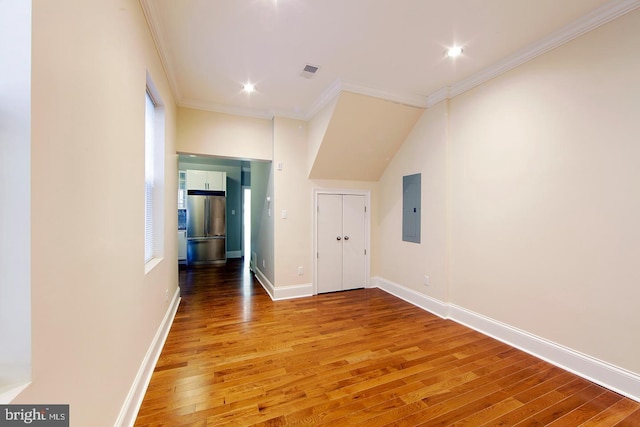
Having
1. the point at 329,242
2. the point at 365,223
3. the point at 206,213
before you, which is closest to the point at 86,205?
the point at 329,242

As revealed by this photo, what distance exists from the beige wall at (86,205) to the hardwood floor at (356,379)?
1.85ft

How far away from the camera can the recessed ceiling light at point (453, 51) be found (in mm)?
2545

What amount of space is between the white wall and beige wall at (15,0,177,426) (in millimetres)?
24

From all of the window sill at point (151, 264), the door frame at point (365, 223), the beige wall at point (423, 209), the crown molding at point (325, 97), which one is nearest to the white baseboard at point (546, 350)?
the beige wall at point (423, 209)

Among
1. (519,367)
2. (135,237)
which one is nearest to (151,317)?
(135,237)

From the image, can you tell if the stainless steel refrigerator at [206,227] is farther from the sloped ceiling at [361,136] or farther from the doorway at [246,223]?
the sloped ceiling at [361,136]

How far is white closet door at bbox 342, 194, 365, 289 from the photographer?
4.52 meters

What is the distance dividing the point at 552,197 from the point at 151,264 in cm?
371

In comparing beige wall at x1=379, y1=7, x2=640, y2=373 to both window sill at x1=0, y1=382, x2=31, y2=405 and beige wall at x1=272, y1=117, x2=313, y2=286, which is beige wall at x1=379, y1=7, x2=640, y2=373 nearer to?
beige wall at x1=272, y1=117, x2=313, y2=286

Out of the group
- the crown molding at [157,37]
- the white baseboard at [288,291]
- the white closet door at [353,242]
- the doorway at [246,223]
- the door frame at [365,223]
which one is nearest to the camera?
the crown molding at [157,37]

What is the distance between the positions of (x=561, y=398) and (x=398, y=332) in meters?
1.37

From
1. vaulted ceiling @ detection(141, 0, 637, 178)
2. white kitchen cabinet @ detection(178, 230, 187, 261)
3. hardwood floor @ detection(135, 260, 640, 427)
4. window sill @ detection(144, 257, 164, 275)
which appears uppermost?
vaulted ceiling @ detection(141, 0, 637, 178)

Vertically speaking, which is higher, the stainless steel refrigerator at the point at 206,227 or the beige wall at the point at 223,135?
the beige wall at the point at 223,135

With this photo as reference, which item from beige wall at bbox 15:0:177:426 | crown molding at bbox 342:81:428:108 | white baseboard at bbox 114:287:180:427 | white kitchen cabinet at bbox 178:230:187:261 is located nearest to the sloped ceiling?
crown molding at bbox 342:81:428:108
